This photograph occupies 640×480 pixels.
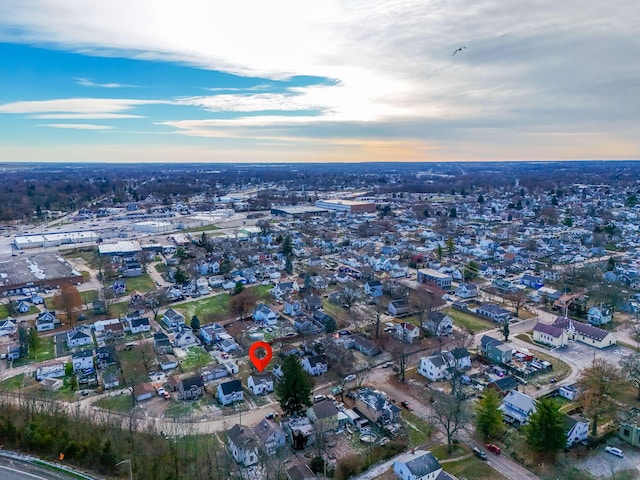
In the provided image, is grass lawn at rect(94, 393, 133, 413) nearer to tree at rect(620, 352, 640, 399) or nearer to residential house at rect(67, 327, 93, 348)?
residential house at rect(67, 327, 93, 348)

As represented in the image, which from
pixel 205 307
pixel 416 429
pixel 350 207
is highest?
pixel 350 207

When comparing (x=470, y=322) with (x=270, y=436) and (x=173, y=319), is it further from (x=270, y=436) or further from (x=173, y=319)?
(x=173, y=319)

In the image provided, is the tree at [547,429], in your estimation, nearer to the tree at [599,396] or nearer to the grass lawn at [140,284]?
the tree at [599,396]

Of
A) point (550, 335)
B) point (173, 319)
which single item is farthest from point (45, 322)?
point (550, 335)

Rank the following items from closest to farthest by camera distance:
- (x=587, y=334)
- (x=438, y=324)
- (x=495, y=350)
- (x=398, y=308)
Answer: (x=495, y=350)
(x=587, y=334)
(x=438, y=324)
(x=398, y=308)

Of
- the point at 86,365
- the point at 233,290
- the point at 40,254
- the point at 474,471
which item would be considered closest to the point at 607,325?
the point at 474,471

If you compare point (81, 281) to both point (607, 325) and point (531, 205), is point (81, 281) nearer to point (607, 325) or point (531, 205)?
point (607, 325)

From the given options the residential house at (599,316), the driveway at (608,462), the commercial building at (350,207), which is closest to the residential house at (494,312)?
the residential house at (599,316)
